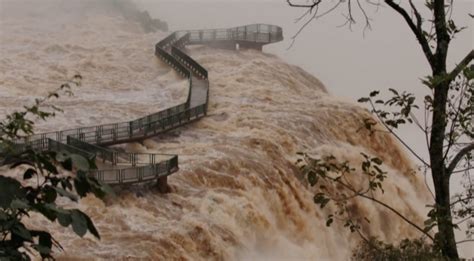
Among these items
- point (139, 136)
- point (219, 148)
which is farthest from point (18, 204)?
point (139, 136)

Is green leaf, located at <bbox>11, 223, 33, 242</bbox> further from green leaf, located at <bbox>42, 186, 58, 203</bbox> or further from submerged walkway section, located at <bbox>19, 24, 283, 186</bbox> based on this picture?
submerged walkway section, located at <bbox>19, 24, 283, 186</bbox>

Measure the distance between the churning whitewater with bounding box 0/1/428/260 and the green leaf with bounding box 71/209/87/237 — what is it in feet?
23.1

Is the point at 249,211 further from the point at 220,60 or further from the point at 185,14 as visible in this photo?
the point at 185,14

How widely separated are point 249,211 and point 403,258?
10.8 meters

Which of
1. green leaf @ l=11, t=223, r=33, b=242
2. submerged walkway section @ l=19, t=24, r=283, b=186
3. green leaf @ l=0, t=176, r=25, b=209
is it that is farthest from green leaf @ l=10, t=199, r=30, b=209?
submerged walkway section @ l=19, t=24, r=283, b=186

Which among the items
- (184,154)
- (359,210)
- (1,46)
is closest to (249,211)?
(184,154)

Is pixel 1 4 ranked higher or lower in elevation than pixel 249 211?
higher

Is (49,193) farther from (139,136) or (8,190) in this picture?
(139,136)

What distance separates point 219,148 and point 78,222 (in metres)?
21.0

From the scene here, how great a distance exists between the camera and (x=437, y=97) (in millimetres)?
5562

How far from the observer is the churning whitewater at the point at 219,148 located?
61.2 feet

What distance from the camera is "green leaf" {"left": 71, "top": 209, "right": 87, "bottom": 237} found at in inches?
131

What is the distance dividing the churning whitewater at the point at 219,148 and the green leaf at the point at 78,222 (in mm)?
7031

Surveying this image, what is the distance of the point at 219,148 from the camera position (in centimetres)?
2436
